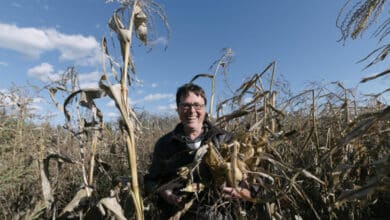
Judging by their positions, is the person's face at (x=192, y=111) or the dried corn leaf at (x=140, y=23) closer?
the dried corn leaf at (x=140, y=23)

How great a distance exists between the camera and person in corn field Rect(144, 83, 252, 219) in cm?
170

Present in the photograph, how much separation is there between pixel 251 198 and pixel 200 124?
25.2 inches

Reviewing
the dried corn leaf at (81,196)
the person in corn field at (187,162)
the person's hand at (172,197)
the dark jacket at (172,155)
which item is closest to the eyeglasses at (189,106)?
the person in corn field at (187,162)

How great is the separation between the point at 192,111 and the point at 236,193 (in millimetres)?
628

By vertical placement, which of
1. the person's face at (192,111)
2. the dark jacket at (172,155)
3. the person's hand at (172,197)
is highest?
the person's face at (192,111)

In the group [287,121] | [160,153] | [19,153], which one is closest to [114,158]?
[19,153]

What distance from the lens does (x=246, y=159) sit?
1612 mm

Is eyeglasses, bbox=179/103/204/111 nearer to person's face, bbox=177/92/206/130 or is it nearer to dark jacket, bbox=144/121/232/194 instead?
person's face, bbox=177/92/206/130

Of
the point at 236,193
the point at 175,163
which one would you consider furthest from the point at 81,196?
the point at 236,193

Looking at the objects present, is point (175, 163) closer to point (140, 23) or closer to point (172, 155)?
point (172, 155)

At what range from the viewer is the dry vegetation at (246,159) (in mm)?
1370

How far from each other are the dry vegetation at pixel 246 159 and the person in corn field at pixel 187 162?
7 cm

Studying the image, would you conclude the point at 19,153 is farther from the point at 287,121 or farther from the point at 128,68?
the point at 287,121

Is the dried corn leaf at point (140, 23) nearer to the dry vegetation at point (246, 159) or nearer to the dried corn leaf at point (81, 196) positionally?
the dry vegetation at point (246, 159)
